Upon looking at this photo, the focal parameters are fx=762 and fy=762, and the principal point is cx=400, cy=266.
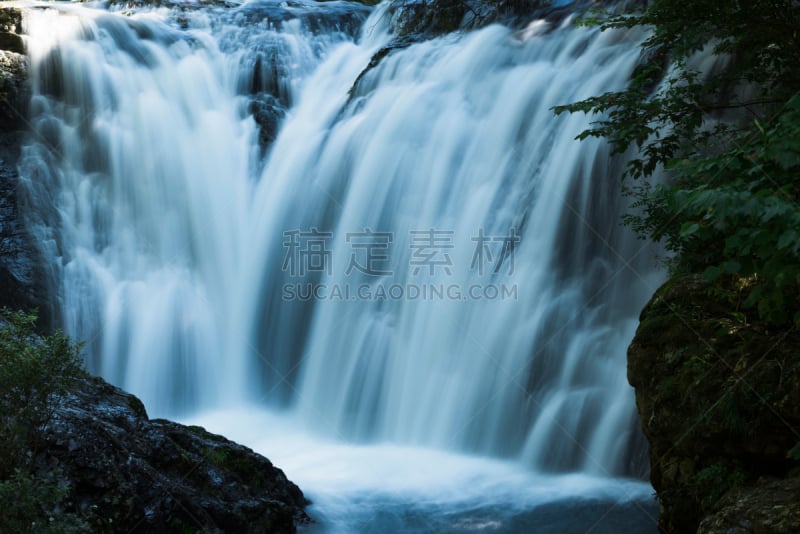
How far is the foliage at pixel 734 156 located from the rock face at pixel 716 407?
23 centimetres

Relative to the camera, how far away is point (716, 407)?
449 cm

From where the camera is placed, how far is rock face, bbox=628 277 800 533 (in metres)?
4.11

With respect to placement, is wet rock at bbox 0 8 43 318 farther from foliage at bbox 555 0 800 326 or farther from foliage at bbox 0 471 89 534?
foliage at bbox 555 0 800 326

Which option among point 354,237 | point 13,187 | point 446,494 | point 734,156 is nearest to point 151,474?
point 446,494

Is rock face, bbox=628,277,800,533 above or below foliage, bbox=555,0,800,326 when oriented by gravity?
below

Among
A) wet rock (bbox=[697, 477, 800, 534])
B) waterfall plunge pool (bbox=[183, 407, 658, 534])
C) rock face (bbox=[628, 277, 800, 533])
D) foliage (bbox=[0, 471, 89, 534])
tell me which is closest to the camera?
foliage (bbox=[0, 471, 89, 534])

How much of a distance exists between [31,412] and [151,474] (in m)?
0.89

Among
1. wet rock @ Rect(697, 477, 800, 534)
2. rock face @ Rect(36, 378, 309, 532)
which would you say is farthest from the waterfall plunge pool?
wet rock @ Rect(697, 477, 800, 534)

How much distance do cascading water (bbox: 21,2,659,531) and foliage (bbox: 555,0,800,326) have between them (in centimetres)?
157

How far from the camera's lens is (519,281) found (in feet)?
25.7

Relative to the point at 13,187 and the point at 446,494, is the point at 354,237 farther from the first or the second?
the point at 13,187

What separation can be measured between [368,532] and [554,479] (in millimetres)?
1663

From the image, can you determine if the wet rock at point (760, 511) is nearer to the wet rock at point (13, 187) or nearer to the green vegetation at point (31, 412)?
the green vegetation at point (31, 412)

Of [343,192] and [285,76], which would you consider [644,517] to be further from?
[285,76]
